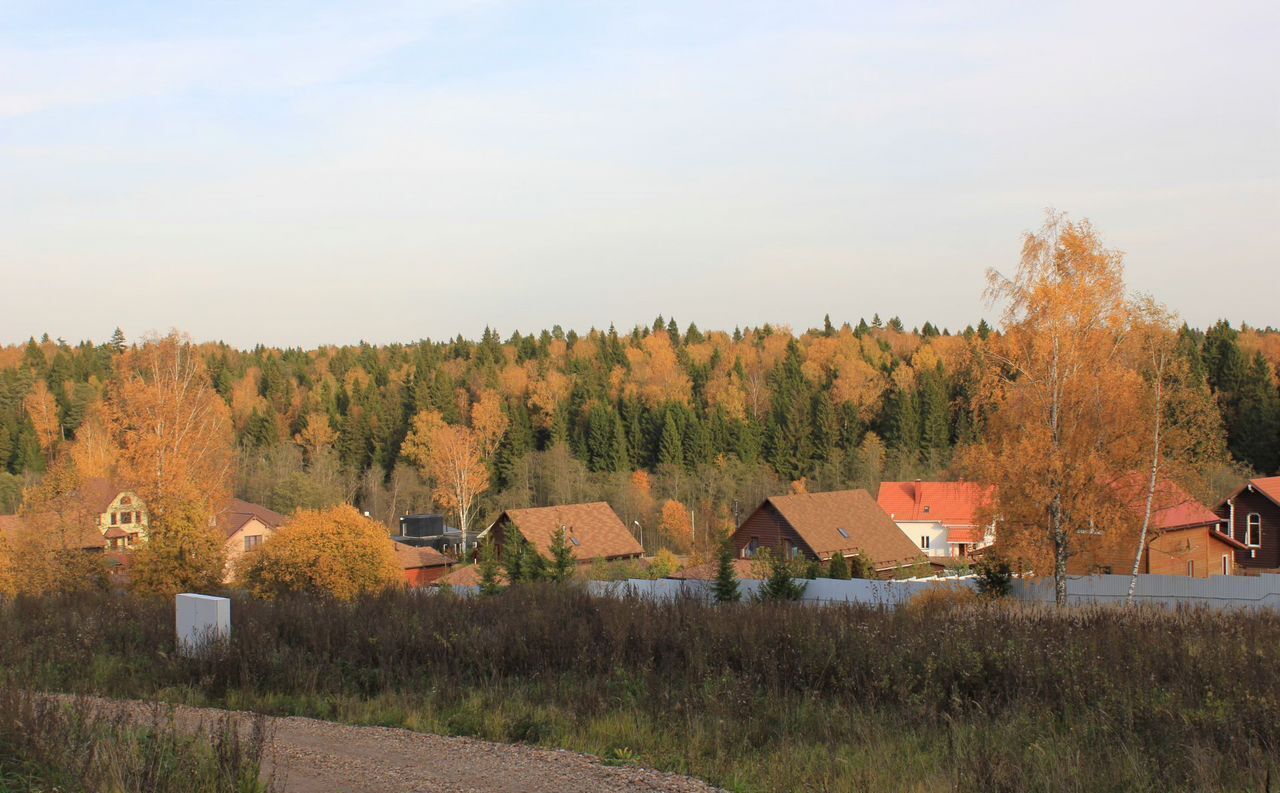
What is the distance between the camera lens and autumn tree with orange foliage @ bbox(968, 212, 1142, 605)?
2309 centimetres

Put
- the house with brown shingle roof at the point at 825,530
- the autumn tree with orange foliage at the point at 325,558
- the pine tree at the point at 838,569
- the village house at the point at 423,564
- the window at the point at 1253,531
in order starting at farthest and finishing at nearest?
the village house at the point at 423,564, the house with brown shingle roof at the point at 825,530, the window at the point at 1253,531, the pine tree at the point at 838,569, the autumn tree with orange foliage at the point at 325,558

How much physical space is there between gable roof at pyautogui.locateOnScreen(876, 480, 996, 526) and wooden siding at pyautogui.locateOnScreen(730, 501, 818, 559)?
15.8 meters

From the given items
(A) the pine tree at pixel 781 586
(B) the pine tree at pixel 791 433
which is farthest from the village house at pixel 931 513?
(A) the pine tree at pixel 781 586

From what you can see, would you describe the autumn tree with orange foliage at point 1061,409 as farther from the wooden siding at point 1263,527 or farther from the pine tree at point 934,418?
the pine tree at point 934,418

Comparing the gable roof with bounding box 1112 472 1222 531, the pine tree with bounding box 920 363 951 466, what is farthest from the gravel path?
the pine tree with bounding box 920 363 951 466

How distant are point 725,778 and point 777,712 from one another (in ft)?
7.63

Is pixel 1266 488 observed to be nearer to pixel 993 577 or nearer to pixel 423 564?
pixel 993 577

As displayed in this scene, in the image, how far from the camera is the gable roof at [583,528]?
166ft

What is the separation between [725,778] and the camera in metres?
7.27

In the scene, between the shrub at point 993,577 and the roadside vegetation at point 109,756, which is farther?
the shrub at point 993,577

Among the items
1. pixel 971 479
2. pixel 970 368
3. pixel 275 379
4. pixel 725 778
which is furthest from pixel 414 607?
pixel 275 379

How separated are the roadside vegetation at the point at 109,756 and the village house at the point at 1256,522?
140 feet

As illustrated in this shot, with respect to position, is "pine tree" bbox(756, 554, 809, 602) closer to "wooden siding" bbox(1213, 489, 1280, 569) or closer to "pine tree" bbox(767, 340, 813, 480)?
"wooden siding" bbox(1213, 489, 1280, 569)

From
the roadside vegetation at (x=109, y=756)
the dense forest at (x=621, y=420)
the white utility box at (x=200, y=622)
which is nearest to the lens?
the roadside vegetation at (x=109, y=756)
